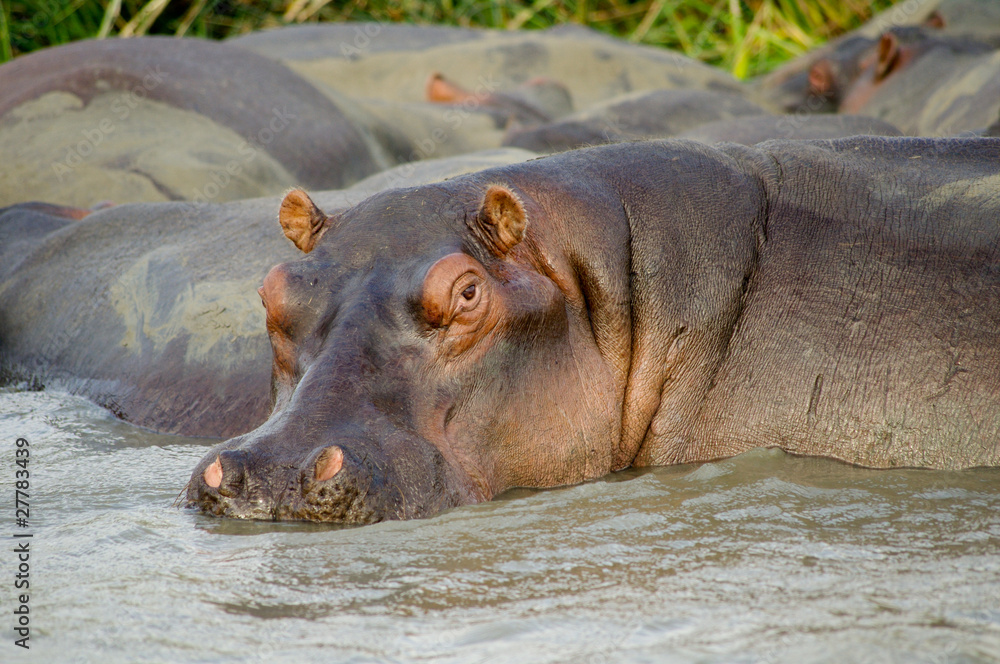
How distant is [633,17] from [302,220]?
1069 centimetres

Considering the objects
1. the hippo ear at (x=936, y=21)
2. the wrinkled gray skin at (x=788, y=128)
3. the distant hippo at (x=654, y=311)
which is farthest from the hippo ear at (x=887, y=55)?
the distant hippo at (x=654, y=311)

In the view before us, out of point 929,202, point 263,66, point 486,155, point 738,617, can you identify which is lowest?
point 738,617

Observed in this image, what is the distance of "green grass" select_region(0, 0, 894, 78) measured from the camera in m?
12.1

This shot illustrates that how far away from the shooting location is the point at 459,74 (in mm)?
9836

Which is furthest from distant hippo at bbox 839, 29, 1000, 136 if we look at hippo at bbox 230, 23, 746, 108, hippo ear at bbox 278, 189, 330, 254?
hippo ear at bbox 278, 189, 330, 254

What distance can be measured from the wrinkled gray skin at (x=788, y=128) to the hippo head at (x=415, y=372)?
2877 mm

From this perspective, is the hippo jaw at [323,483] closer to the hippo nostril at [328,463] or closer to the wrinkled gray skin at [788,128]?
the hippo nostril at [328,463]

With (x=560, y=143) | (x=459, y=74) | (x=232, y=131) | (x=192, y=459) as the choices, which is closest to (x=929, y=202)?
(x=192, y=459)

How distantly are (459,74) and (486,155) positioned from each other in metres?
4.70

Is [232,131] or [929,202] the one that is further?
[232,131]

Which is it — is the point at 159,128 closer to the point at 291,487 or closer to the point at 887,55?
the point at 291,487

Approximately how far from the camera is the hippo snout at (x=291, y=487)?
8.25 ft

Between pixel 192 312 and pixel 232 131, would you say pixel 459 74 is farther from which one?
pixel 192 312

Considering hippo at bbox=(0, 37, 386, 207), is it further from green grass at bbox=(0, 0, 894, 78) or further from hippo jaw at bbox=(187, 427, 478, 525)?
green grass at bbox=(0, 0, 894, 78)
